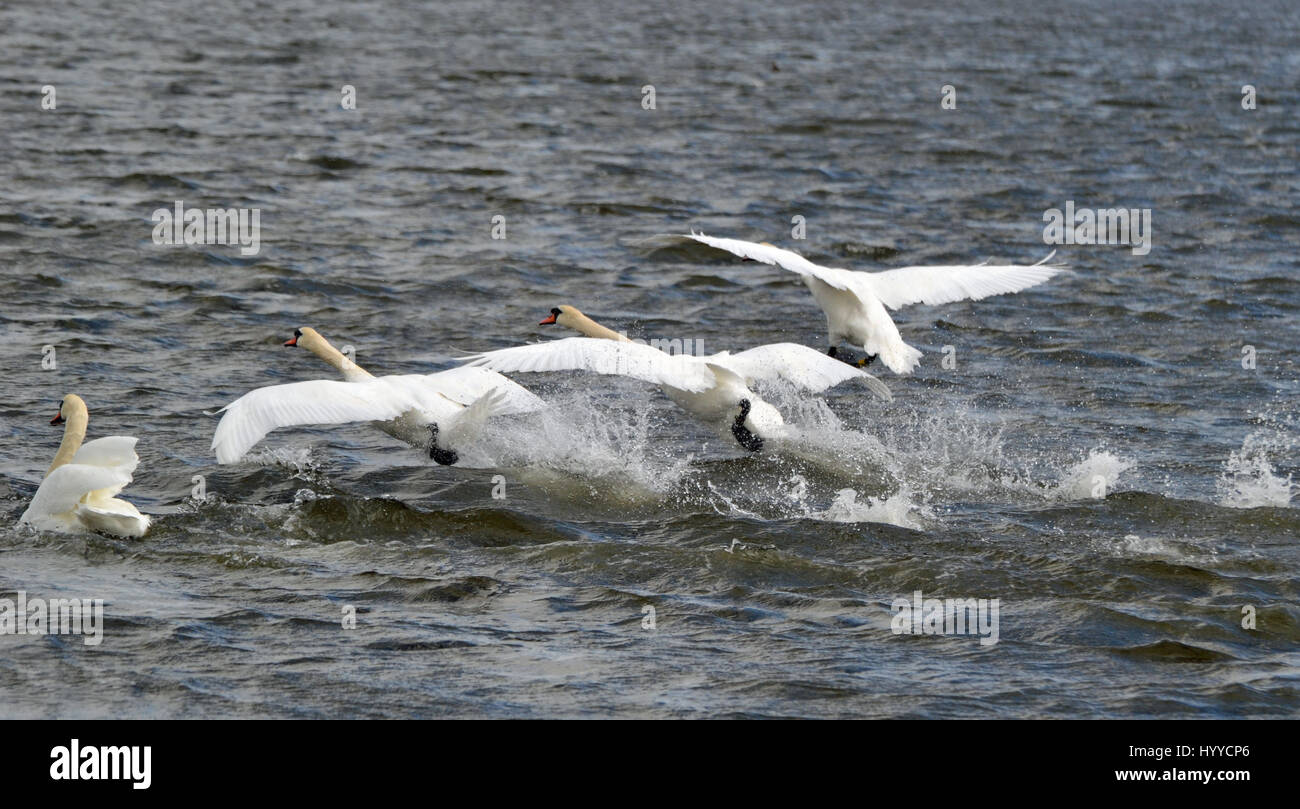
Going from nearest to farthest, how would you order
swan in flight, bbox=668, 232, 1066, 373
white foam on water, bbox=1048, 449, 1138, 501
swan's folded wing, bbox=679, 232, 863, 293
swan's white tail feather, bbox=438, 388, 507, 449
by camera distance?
swan's white tail feather, bbox=438, 388, 507, 449 → white foam on water, bbox=1048, 449, 1138, 501 → swan's folded wing, bbox=679, 232, 863, 293 → swan in flight, bbox=668, 232, 1066, 373

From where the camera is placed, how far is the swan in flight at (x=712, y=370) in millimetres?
10984

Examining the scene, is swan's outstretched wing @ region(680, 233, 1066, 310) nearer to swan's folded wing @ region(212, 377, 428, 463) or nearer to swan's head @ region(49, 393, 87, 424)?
swan's folded wing @ region(212, 377, 428, 463)

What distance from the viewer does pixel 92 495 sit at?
9727mm

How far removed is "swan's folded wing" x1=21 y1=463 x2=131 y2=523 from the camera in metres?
9.49

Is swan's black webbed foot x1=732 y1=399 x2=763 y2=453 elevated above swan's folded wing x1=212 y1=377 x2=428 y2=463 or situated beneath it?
situated beneath

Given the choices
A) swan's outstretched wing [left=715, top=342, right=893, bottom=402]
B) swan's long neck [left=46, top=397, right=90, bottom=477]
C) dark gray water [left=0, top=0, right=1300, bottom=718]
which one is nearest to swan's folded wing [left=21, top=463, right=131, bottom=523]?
dark gray water [left=0, top=0, right=1300, bottom=718]

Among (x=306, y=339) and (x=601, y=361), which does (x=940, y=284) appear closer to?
(x=601, y=361)

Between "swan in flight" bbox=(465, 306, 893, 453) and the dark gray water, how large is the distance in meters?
0.38

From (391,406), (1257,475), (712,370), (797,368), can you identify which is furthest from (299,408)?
(1257,475)

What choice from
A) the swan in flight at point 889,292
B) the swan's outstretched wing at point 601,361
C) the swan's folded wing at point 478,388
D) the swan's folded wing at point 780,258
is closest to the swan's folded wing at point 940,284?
the swan in flight at point 889,292

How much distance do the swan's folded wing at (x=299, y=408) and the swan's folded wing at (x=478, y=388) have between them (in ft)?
1.14

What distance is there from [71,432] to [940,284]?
21.0ft

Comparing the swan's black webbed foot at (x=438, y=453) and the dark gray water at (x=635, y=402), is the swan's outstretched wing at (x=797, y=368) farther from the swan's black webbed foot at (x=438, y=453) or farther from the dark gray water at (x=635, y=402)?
the swan's black webbed foot at (x=438, y=453)

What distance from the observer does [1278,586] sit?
9.65 meters
